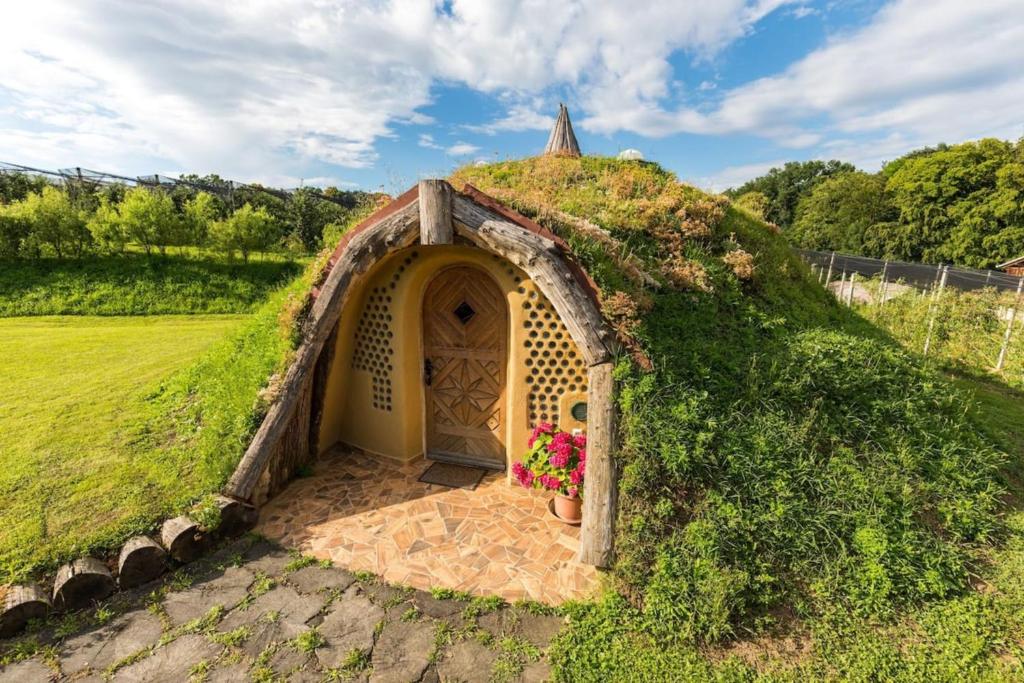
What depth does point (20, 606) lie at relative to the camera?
4.08 m

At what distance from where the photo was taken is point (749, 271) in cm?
→ 726

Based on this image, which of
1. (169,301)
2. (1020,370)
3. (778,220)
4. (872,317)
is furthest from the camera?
(778,220)

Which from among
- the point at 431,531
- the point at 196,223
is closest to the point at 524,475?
Result: the point at 431,531

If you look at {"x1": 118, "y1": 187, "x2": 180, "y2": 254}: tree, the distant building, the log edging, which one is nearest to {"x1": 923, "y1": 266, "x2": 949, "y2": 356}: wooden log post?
the log edging

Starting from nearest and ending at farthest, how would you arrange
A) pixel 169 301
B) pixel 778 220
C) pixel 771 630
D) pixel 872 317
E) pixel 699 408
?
1. pixel 771 630
2. pixel 699 408
3. pixel 872 317
4. pixel 169 301
5. pixel 778 220

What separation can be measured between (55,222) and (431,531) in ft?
74.2

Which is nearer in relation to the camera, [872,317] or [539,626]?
[539,626]

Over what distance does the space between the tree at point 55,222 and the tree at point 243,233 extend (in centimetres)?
470

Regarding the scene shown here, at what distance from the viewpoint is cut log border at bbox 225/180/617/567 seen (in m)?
4.92

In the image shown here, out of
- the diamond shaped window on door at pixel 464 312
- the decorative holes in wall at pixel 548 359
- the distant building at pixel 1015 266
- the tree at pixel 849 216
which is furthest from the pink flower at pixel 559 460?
the tree at pixel 849 216

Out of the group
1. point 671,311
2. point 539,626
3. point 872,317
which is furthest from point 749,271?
point 872,317

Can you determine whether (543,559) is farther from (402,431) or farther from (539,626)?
(402,431)

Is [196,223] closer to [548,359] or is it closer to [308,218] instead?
[308,218]

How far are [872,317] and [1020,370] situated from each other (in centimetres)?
381
